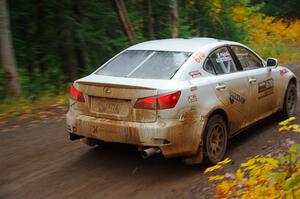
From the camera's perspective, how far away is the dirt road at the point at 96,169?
5320 mm

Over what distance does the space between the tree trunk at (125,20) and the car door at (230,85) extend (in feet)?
30.1

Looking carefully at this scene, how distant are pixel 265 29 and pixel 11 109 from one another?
22490 mm

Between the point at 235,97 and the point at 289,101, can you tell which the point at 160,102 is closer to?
the point at 235,97

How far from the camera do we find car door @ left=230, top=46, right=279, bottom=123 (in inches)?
279

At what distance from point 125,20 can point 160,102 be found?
10.7 m

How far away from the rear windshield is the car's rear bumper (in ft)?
2.29

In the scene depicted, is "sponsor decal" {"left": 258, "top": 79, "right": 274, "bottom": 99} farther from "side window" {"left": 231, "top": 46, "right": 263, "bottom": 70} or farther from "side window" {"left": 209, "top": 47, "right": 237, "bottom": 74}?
"side window" {"left": 209, "top": 47, "right": 237, "bottom": 74}

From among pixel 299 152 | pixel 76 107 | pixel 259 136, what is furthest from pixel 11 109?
pixel 299 152

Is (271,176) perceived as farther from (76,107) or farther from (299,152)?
(76,107)

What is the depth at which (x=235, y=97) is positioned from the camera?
258 inches

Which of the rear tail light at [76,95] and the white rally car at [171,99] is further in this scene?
the rear tail light at [76,95]

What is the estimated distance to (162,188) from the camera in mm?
5391

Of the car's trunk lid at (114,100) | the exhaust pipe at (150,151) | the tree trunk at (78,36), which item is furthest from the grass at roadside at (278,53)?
the exhaust pipe at (150,151)

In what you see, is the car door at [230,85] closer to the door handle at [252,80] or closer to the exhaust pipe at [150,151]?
the door handle at [252,80]
